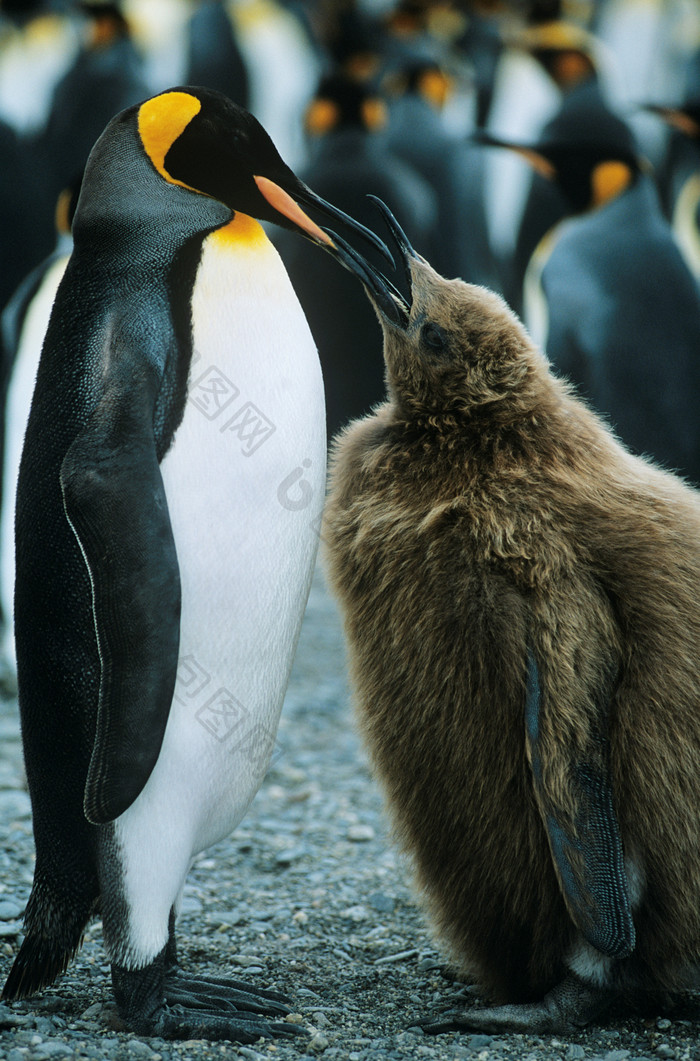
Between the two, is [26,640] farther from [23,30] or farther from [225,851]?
[23,30]

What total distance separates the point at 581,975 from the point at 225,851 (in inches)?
50.6

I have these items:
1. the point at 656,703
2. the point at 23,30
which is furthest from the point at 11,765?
the point at 23,30

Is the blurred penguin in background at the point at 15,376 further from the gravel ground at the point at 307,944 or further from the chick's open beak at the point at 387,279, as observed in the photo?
the chick's open beak at the point at 387,279

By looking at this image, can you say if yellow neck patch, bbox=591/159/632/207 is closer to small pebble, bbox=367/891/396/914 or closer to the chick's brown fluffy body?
the chick's brown fluffy body

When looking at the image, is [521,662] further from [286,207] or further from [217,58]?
[217,58]

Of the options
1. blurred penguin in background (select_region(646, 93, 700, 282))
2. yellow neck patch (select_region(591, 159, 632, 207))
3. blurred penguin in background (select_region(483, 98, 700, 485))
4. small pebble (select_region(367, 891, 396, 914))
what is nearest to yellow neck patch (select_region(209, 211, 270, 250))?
small pebble (select_region(367, 891, 396, 914))

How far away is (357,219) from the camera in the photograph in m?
6.15

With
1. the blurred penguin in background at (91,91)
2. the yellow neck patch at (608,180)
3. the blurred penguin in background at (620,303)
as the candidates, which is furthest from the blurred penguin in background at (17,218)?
the yellow neck patch at (608,180)

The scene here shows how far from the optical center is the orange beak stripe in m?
2.02

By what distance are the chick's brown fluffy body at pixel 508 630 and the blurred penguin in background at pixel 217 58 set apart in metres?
6.85

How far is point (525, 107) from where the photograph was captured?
9.22 metres

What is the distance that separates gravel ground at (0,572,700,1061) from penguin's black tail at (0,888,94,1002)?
5cm

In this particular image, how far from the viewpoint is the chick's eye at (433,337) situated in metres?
2.18

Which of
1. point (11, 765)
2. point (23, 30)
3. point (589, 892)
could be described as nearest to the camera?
point (589, 892)
